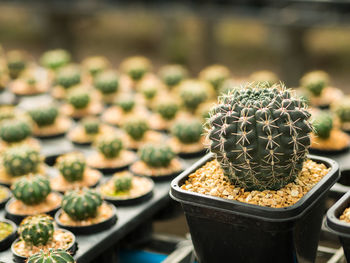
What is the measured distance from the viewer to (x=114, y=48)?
11078 mm

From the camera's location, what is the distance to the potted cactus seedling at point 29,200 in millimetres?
3049

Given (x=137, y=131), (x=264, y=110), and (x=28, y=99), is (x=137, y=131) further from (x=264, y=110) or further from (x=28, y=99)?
(x=264, y=110)

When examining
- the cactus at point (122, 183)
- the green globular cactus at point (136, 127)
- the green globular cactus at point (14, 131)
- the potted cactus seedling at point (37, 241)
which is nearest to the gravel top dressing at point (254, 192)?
the potted cactus seedling at point (37, 241)

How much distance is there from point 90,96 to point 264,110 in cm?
301

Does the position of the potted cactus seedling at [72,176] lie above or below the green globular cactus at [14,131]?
below

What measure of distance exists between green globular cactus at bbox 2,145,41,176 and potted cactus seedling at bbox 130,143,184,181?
683mm

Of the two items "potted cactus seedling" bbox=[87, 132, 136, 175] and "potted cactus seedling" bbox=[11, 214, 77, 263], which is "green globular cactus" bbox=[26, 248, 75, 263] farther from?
"potted cactus seedling" bbox=[87, 132, 136, 175]

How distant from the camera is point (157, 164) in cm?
357

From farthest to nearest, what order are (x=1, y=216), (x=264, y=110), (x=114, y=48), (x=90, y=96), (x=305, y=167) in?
(x=114, y=48), (x=90, y=96), (x=1, y=216), (x=305, y=167), (x=264, y=110)

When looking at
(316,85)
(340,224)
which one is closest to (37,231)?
(340,224)

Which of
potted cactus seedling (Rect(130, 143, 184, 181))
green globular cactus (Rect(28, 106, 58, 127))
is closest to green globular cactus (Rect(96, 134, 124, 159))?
potted cactus seedling (Rect(130, 143, 184, 181))

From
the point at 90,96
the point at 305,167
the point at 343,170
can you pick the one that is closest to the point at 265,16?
the point at 90,96

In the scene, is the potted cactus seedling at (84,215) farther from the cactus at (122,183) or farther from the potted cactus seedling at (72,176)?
the potted cactus seedling at (72,176)

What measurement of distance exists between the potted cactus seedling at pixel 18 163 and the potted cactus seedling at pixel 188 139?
1052mm
